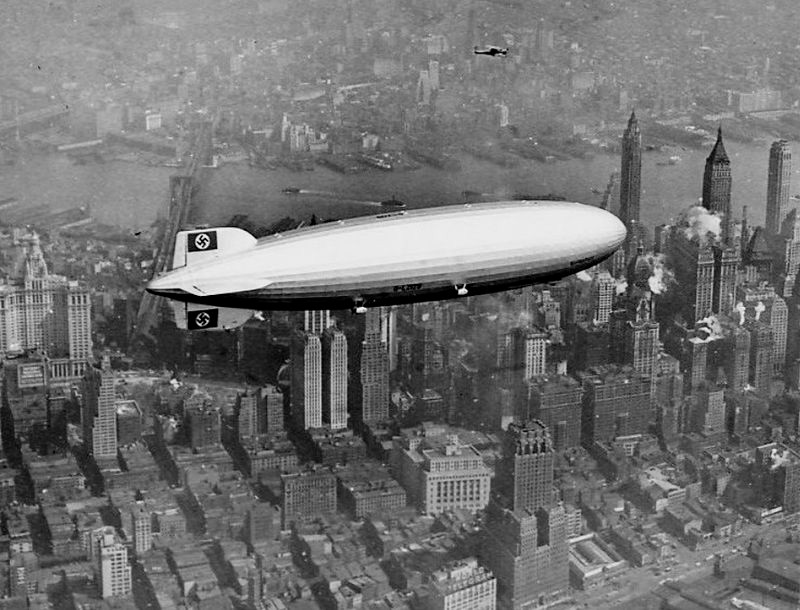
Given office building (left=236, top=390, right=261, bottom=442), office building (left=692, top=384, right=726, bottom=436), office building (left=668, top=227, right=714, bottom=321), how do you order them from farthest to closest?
office building (left=668, top=227, right=714, bottom=321)
office building (left=692, top=384, right=726, bottom=436)
office building (left=236, top=390, right=261, bottom=442)

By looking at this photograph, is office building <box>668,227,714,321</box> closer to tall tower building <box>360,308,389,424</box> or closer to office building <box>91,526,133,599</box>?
tall tower building <box>360,308,389,424</box>

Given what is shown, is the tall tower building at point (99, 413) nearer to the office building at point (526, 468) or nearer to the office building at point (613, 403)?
the office building at point (526, 468)

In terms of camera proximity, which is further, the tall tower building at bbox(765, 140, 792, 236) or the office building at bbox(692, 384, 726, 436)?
the tall tower building at bbox(765, 140, 792, 236)

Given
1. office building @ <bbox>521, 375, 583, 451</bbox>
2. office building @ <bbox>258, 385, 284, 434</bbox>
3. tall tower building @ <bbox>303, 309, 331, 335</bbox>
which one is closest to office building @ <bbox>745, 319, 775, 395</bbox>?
office building @ <bbox>521, 375, 583, 451</bbox>

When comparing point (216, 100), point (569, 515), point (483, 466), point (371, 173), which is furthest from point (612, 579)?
point (216, 100)

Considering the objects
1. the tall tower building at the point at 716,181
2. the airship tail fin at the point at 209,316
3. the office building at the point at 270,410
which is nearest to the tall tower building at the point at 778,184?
the tall tower building at the point at 716,181

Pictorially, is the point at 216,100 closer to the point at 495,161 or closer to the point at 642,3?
the point at 495,161

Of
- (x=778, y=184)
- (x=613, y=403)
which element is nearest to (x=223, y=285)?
(x=613, y=403)
